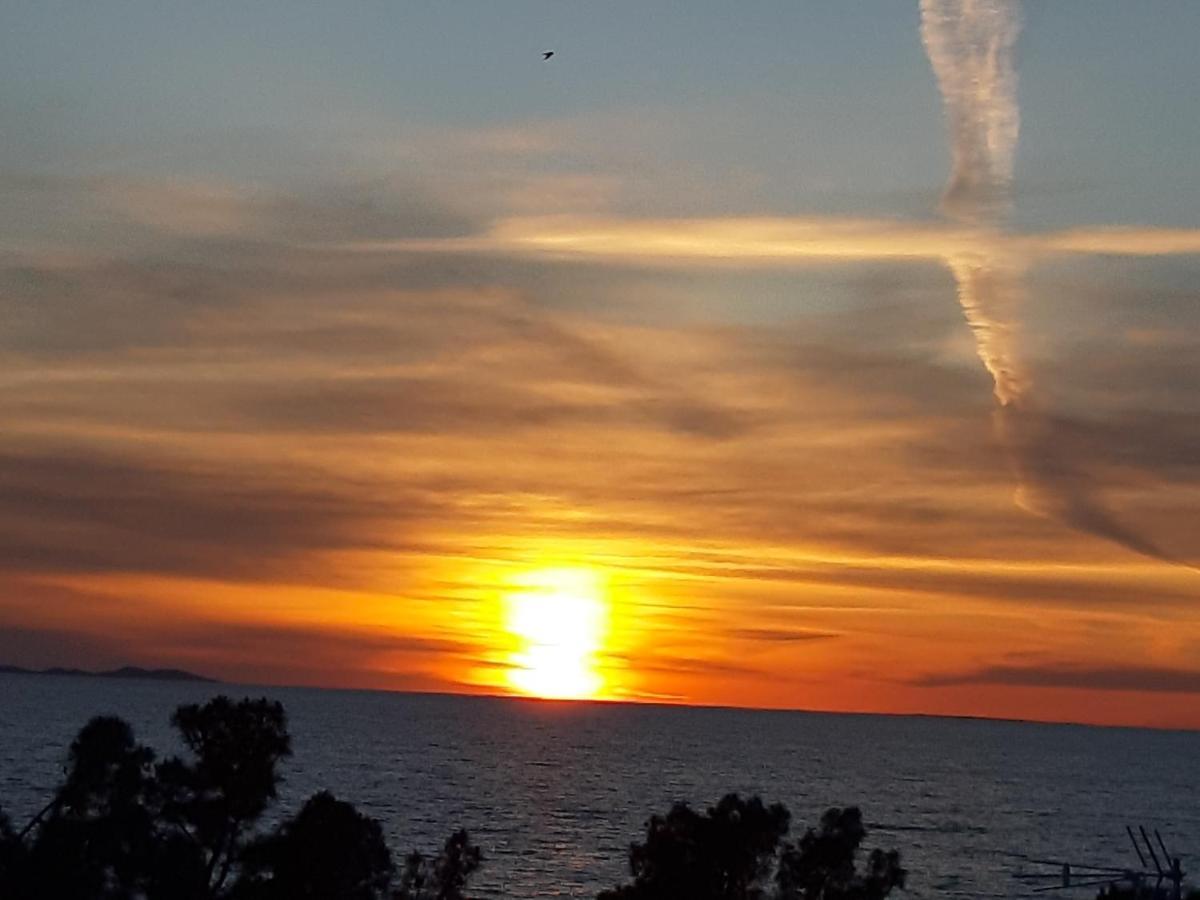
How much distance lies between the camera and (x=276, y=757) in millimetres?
57594

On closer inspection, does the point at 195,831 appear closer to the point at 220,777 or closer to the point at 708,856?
the point at 220,777

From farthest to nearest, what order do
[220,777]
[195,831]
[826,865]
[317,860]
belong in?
[826,865], [195,831], [220,777], [317,860]

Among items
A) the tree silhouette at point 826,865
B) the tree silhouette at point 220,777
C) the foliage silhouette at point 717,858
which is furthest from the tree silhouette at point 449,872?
the tree silhouette at point 826,865

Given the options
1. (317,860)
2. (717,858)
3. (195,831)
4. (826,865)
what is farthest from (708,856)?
(195,831)

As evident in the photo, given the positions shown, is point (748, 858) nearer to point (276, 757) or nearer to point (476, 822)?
point (276, 757)

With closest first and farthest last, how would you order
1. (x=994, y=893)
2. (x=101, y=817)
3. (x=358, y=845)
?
(x=358, y=845) < (x=101, y=817) < (x=994, y=893)

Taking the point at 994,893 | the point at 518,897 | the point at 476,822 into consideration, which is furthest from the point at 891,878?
the point at 476,822

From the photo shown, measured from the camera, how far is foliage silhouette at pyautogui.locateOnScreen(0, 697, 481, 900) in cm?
5488

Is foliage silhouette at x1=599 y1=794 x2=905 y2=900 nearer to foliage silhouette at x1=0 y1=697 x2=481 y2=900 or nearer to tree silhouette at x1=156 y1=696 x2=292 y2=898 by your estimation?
foliage silhouette at x1=0 y1=697 x2=481 y2=900

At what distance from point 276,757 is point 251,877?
13.0ft

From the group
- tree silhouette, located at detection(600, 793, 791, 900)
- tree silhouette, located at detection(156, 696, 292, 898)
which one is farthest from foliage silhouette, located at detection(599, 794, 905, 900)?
tree silhouette, located at detection(156, 696, 292, 898)

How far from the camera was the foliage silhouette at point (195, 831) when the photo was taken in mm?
54875

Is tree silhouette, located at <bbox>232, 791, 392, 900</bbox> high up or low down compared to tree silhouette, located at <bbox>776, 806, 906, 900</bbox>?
down

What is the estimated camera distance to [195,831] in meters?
57.2
